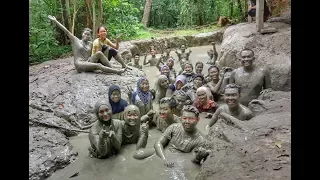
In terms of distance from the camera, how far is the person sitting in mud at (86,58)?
28.0ft

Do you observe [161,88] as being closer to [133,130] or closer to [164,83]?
[164,83]

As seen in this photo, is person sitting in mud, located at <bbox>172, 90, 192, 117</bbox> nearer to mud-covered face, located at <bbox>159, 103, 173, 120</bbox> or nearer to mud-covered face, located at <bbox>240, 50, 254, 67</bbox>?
mud-covered face, located at <bbox>159, 103, 173, 120</bbox>

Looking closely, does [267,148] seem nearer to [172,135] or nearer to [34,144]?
[172,135]

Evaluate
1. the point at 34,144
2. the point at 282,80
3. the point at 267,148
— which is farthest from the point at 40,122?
the point at 282,80

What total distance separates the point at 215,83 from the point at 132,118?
3.38m

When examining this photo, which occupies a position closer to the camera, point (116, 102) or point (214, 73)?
point (116, 102)

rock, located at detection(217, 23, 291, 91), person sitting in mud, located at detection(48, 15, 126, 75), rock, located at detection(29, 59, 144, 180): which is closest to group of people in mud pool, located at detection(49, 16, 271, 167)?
person sitting in mud, located at detection(48, 15, 126, 75)

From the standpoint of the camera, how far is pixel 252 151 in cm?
371

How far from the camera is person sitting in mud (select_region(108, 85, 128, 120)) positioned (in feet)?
19.8

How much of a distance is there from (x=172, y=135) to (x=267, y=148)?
183 cm

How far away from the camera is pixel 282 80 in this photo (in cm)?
696

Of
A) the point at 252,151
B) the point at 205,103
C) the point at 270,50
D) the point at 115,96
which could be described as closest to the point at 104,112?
the point at 115,96

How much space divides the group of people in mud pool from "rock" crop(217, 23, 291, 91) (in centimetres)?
69

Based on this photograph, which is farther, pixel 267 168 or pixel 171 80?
pixel 171 80
